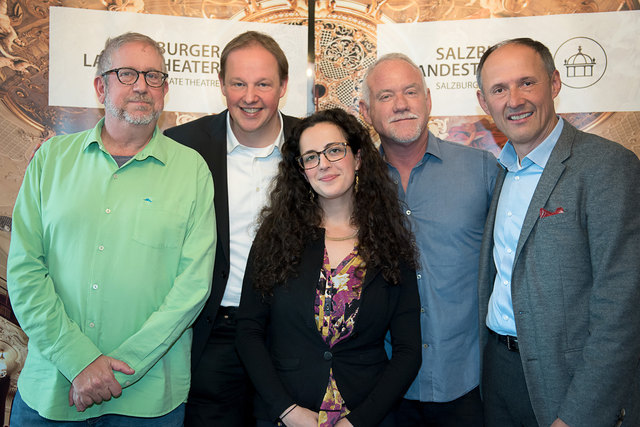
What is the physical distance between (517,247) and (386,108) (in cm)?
101

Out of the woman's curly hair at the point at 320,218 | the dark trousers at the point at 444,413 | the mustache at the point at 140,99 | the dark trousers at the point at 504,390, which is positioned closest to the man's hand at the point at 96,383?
the woman's curly hair at the point at 320,218

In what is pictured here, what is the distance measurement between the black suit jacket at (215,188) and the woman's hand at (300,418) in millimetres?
681

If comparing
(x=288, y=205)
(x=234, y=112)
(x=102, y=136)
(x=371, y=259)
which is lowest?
(x=371, y=259)

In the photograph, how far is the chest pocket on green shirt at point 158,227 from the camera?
207 cm

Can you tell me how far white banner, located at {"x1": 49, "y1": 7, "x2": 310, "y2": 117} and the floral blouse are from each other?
193 cm

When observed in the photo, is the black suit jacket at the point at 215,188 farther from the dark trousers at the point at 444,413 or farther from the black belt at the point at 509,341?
the black belt at the point at 509,341

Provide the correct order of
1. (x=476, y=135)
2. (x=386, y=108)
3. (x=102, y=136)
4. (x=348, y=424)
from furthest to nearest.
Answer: (x=476, y=135), (x=386, y=108), (x=102, y=136), (x=348, y=424)

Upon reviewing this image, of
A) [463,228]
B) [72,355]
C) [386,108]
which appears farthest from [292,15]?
[72,355]

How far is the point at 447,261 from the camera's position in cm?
235

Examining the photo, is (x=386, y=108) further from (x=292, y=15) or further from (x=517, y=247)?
(x=292, y=15)

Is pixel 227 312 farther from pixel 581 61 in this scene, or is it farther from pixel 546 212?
pixel 581 61

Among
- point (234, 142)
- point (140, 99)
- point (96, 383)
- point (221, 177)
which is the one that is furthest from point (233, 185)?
point (96, 383)

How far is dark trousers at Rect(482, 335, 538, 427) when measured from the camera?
1.99 metres

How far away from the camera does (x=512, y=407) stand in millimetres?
2041
